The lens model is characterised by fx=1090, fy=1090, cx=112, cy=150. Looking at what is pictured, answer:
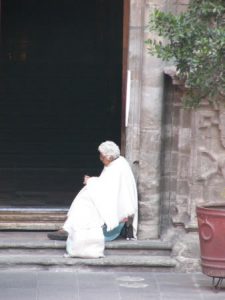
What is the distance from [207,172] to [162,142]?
2.57 feet

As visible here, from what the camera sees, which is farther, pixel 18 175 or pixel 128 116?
pixel 18 175

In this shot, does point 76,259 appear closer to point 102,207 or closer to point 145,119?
point 102,207

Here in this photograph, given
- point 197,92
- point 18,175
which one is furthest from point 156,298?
point 18,175

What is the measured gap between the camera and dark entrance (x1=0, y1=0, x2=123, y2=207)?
17.9 meters

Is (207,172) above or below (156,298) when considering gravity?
above

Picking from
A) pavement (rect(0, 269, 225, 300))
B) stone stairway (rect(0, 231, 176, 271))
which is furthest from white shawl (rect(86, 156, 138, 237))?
pavement (rect(0, 269, 225, 300))

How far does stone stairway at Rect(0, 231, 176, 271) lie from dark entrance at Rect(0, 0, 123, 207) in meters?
4.24

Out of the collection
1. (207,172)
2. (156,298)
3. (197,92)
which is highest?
(197,92)

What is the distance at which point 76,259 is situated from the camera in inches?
451

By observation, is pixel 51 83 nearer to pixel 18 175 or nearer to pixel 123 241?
pixel 18 175

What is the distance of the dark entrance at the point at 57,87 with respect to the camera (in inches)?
704

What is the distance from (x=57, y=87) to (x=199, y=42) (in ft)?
39.4

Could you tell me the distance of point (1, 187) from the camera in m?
15.6

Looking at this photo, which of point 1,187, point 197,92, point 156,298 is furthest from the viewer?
point 1,187
